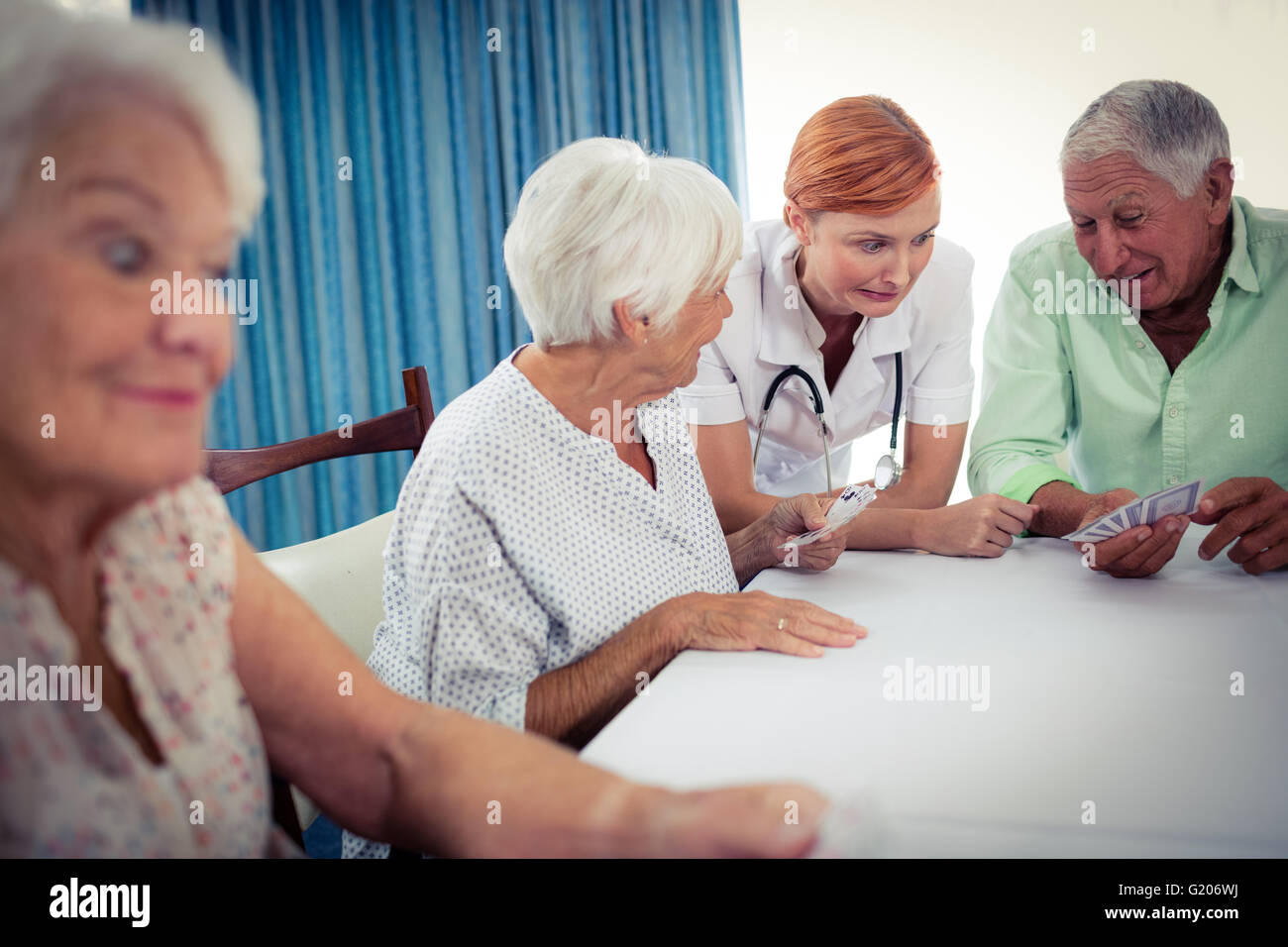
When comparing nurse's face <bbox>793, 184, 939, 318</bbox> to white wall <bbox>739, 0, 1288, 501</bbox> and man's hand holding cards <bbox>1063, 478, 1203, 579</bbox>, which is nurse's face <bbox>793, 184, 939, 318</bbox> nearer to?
man's hand holding cards <bbox>1063, 478, 1203, 579</bbox>

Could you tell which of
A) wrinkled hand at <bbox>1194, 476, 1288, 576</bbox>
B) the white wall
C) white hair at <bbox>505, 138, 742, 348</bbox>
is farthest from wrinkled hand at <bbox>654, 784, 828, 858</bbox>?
the white wall

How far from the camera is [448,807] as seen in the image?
0.67 metres

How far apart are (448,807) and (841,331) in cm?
138

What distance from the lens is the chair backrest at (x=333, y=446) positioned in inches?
54.3

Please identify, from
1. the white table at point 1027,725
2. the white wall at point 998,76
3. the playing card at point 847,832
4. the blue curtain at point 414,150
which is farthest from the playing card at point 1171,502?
the blue curtain at point 414,150

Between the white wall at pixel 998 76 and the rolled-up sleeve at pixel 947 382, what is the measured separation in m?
1.08

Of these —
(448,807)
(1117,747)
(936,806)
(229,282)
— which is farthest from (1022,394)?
(229,282)

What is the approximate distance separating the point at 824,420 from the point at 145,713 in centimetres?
140

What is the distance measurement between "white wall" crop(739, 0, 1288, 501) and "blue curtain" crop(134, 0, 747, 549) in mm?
183

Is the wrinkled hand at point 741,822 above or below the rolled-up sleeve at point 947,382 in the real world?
below

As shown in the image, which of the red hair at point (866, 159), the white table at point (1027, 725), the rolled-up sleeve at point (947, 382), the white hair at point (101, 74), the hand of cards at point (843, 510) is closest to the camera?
the white hair at point (101, 74)

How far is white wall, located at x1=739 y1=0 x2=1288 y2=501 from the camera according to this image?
246 centimetres

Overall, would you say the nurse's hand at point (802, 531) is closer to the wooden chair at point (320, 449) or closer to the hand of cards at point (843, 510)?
the hand of cards at point (843, 510)

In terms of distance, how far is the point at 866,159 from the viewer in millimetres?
1477
